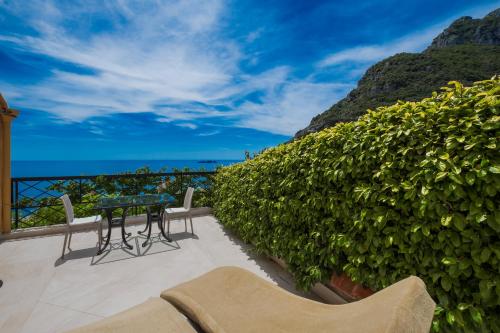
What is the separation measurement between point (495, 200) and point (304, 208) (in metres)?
1.57

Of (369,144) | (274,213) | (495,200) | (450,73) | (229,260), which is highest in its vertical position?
(450,73)

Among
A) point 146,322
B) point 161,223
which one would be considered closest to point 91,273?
point 161,223

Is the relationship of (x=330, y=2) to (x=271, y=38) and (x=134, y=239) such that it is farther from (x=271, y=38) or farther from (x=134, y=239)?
(x=134, y=239)

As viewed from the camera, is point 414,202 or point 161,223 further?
point 161,223

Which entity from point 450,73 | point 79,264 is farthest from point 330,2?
point 450,73

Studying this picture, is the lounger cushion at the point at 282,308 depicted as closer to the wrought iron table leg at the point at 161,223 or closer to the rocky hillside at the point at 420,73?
the wrought iron table leg at the point at 161,223

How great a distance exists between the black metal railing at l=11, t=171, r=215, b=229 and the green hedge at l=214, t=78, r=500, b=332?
14.7ft

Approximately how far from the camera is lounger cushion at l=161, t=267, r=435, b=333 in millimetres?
796

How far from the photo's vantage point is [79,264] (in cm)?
338

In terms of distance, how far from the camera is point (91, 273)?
312 centimetres

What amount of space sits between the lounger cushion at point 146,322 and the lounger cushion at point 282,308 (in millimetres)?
51

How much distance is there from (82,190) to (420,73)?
28857 millimetres

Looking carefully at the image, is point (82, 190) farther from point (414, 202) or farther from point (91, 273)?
point (414, 202)

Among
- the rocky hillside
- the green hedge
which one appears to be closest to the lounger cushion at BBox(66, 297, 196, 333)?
the green hedge
